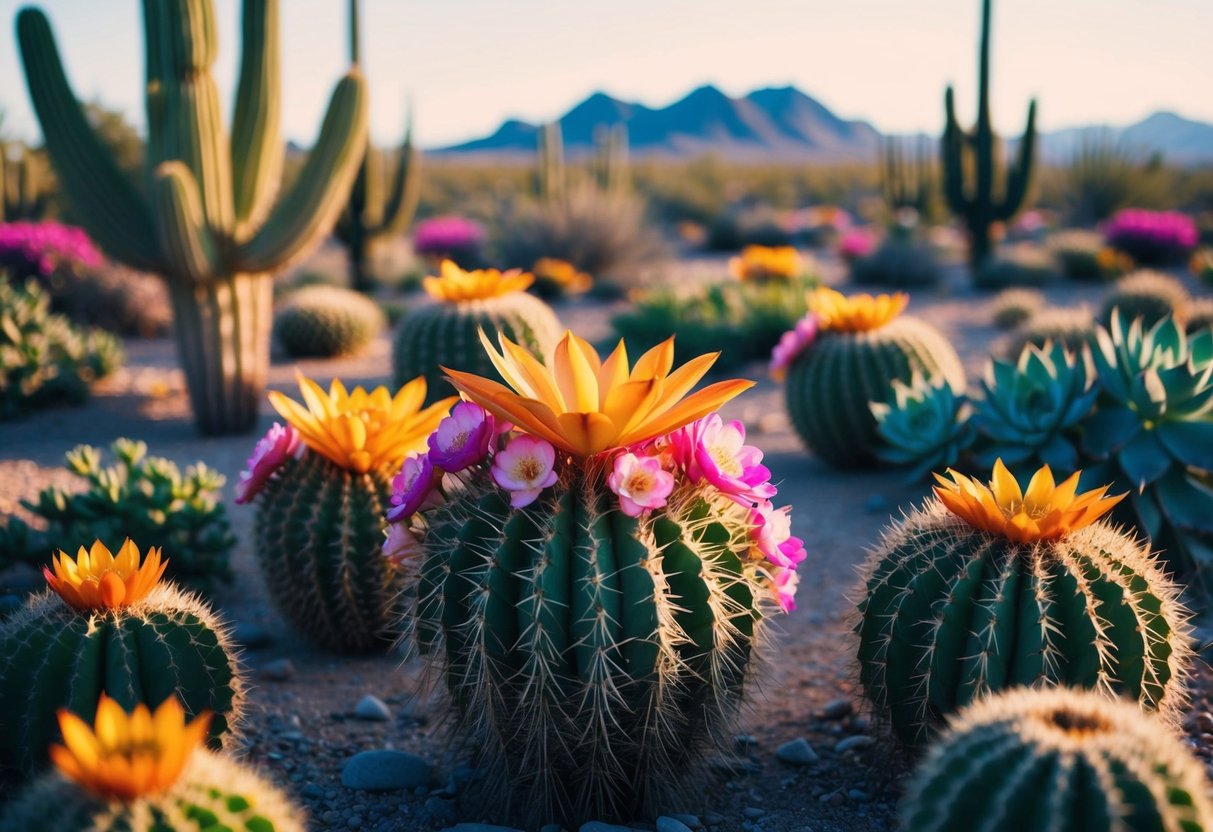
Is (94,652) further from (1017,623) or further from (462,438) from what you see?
(1017,623)

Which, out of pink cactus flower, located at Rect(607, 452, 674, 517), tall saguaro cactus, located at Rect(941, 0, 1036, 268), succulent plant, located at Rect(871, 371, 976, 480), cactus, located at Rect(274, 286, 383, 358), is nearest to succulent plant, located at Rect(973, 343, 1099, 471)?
succulent plant, located at Rect(871, 371, 976, 480)

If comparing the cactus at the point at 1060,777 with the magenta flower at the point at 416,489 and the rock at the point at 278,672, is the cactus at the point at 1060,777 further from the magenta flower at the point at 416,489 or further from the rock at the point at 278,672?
the rock at the point at 278,672

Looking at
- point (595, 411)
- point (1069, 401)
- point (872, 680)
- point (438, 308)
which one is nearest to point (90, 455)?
point (438, 308)

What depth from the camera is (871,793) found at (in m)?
2.87

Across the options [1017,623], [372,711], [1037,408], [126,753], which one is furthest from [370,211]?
[126,753]

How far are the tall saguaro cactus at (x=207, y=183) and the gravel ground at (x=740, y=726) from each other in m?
1.54

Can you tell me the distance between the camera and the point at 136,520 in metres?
4.31

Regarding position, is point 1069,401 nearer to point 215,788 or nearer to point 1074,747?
point 1074,747

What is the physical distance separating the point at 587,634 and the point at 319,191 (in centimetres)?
579

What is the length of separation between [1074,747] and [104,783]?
1.53 metres

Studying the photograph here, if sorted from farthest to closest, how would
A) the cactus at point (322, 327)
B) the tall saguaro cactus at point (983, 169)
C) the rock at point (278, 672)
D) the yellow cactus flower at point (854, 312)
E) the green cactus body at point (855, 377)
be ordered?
the tall saguaro cactus at point (983, 169) → the cactus at point (322, 327) → the yellow cactus flower at point (854, 312) → the green cactus body at point (855, 377) → the rock at point (278, 672)

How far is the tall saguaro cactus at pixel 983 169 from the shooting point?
50.2 ft

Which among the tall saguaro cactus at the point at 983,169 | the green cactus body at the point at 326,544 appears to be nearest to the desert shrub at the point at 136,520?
the green cactus body at the point at 326,544

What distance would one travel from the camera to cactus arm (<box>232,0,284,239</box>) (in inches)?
287
